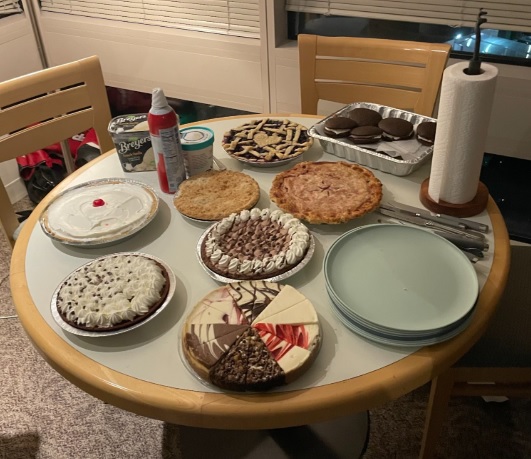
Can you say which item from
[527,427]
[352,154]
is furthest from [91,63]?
[527,427]

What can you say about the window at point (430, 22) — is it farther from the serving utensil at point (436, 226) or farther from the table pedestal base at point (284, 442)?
the table pedestal base at point (284, 442)

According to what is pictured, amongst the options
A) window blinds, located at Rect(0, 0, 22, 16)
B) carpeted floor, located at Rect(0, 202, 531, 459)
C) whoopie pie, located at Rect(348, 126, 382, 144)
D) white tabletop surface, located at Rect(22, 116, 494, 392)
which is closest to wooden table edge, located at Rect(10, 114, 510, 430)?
white tabletop surface, located at Rect(22, 116, 494, 392)

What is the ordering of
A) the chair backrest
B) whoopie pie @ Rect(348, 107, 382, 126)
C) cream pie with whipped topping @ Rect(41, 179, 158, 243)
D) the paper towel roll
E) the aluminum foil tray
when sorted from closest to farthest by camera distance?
the paper towel roll → cream pie with whipped topping @ Rect(41, 179, 158, 243) → the aluminum foil tray → whoopie pie @ Rect(348, 107, 382, 126) → the chair backrest

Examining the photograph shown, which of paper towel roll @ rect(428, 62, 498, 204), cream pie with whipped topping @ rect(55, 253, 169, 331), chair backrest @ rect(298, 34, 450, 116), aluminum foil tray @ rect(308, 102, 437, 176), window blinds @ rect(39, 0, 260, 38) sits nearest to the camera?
cream pie with whipped topping @ rect(55, 253, 169, 331)

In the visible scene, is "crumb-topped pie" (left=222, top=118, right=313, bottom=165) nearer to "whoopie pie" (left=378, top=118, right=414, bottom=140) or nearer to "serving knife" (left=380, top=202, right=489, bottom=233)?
"whoopie pie" (left=378, top=118, right=414, bottom=140)

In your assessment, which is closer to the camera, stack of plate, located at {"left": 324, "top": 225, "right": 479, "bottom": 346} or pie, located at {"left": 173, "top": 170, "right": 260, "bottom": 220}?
stack of plate, located at {"left": 324, "top": 225, "right": 479, "bottom": 346}

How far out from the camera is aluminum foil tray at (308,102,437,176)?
1.28m

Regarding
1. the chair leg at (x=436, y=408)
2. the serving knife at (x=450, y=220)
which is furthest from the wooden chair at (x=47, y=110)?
the chair leg at (x=436, y=408)

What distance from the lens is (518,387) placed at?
1.23m

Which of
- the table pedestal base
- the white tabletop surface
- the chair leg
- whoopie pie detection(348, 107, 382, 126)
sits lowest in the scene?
the table pedestal base

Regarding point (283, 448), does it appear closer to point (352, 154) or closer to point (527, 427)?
point (527, 427)

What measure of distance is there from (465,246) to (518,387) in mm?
408

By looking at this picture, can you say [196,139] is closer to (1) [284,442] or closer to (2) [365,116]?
(2) [365,116]

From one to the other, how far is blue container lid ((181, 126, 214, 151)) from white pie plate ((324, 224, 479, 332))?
1.41ft
